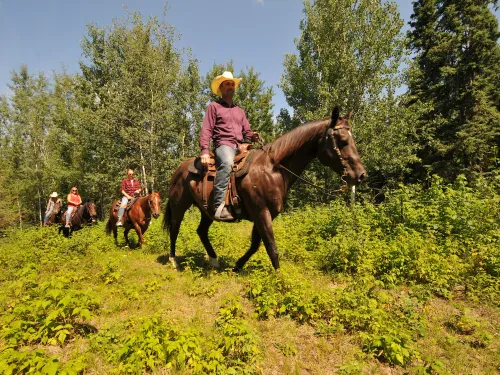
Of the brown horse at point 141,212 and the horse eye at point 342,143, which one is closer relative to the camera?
the horse eye at point 342,143

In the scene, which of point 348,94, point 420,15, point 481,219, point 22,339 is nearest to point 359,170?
point 481,219

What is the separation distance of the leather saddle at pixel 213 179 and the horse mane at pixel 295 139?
0.52m

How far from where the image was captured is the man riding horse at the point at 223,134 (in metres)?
4.77

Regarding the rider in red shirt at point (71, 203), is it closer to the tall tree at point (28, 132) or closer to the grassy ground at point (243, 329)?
the grassy ground at point (243, 329)

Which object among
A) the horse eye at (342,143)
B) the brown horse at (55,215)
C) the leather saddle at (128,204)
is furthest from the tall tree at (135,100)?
the horse eye at (342,143)

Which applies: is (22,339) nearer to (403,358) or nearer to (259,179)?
(259,179)

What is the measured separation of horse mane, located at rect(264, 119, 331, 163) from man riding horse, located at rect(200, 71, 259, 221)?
0.75 m

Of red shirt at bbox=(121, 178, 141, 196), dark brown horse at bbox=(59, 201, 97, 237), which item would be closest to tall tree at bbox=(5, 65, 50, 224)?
dark brown horse at bbox=(59, 201, 97, 237)

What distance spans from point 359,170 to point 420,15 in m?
26.7

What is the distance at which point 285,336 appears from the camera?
10.2 ft

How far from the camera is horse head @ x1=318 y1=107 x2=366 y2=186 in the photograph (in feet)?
13.1

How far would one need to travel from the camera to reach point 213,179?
17.0 ft

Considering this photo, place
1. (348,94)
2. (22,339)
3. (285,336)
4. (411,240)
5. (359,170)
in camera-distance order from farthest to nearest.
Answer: (348,94), (411,240), (359,170), (285,336), (22,339)

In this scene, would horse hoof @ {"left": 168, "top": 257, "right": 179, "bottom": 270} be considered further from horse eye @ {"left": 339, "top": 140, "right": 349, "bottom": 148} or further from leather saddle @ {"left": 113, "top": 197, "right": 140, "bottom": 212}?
leather saddle @ {"left": 113, "top": 197, "right": 140, "bottom": 212}
